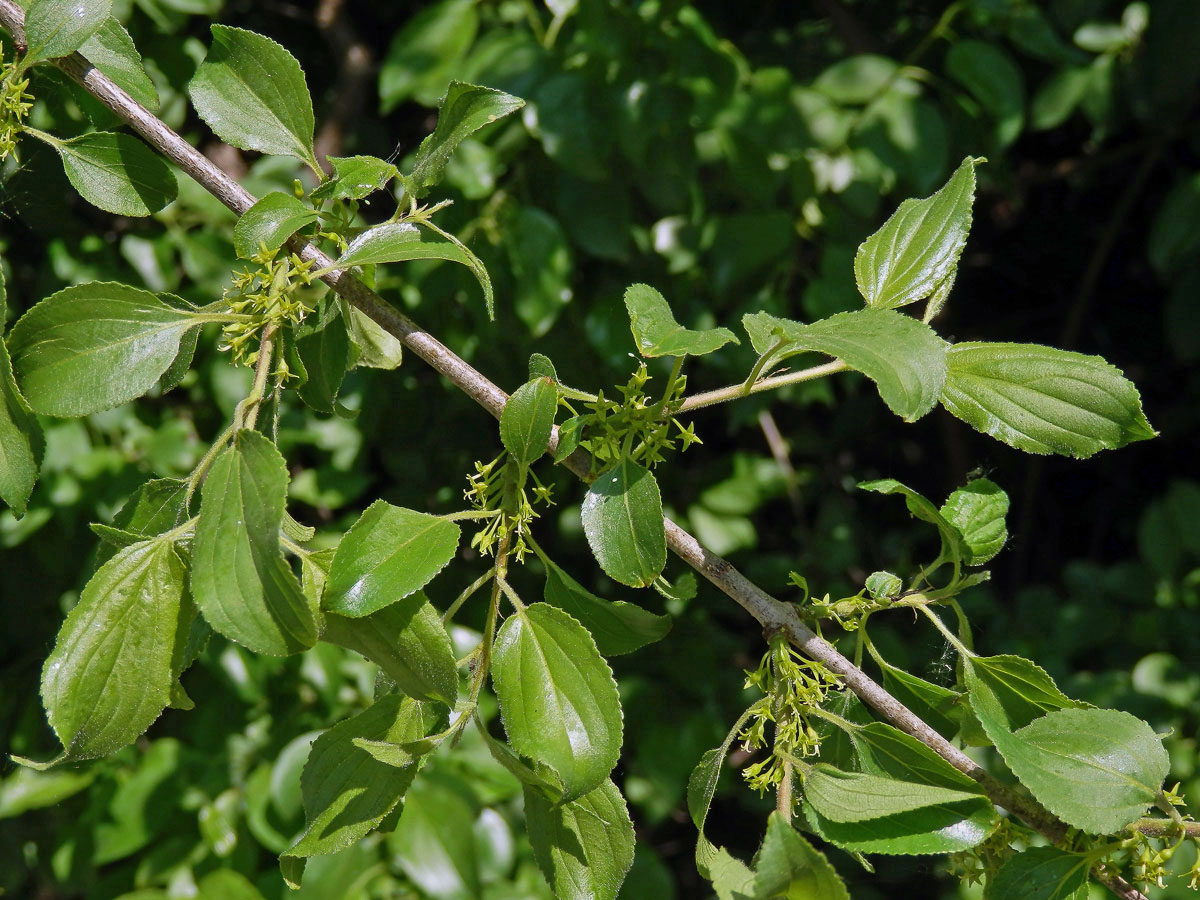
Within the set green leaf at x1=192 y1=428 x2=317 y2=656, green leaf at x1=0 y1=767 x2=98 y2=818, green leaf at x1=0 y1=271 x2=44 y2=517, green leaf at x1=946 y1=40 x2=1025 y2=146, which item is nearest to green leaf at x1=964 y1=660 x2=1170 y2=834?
green leaf at x1=192 y1=428 x2=317 y2=656

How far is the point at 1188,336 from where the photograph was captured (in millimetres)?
1175

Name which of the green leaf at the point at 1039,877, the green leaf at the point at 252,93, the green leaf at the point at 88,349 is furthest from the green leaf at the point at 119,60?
the green leaf at the point at 1039,877

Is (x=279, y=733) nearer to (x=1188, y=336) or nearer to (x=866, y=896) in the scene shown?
(x=866, y=896)

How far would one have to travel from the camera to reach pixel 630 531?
38cm

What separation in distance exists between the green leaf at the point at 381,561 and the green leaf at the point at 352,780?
2.7 inches

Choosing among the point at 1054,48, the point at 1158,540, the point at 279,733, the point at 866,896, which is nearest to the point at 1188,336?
the point at 1158,540

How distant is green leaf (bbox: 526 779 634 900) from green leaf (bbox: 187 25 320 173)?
291 millimetres

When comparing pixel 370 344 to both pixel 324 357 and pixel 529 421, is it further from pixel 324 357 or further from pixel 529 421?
pixel 529 421

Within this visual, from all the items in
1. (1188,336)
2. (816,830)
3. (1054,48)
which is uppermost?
(816,830)

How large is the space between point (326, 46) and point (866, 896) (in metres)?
1.16

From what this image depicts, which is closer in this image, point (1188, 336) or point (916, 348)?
point (916, 348)

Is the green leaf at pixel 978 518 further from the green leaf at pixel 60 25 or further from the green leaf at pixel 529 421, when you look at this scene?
the green leaf at pixel 60 25

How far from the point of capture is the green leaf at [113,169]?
0.44 metres

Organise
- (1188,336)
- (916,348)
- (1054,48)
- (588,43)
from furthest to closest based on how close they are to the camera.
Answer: (1188,336) < (1054,48) < (588,43) < (916,348)
